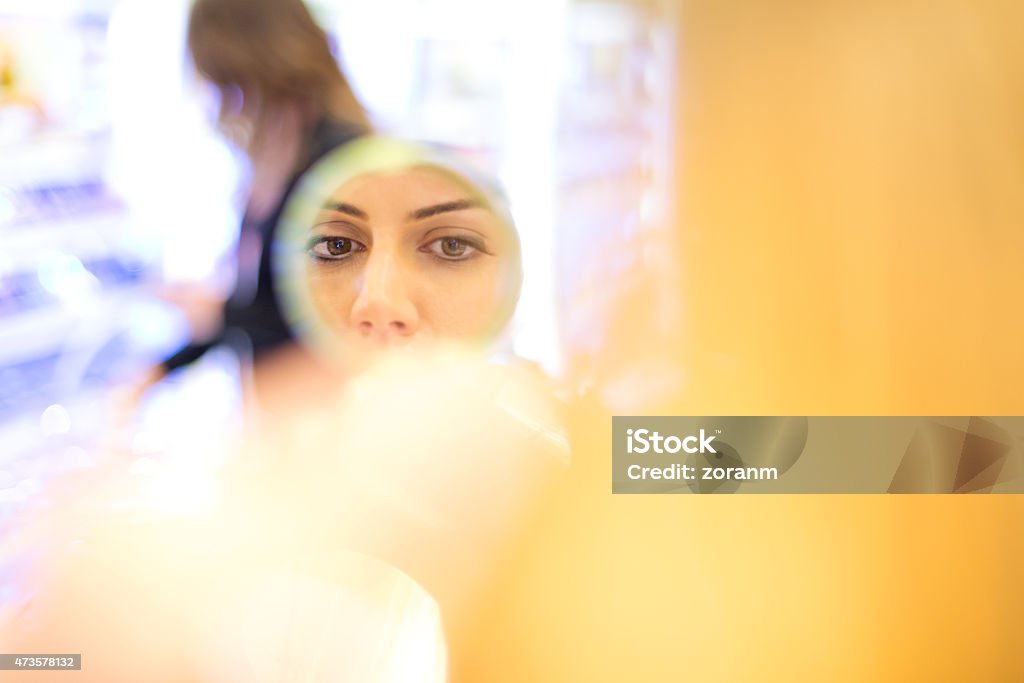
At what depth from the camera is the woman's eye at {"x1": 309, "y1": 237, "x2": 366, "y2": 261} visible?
1096 mm

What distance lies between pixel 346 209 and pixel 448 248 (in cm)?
17

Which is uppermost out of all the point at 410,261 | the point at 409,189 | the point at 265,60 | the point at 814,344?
the point at 265,60

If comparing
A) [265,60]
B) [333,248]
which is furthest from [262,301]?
[265,60]

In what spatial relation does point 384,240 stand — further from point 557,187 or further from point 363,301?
point 557,187

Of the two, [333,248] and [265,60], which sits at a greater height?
[265,60]

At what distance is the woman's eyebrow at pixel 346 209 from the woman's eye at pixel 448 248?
0.37ft

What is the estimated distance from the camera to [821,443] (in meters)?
1.14

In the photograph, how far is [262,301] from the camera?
3.64 ft

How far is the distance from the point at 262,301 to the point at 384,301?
19cm

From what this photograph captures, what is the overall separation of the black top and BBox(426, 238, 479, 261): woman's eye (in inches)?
8.8

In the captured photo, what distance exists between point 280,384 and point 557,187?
53 cm

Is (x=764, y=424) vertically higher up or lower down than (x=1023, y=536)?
higher up

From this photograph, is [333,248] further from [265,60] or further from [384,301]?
[265,60]

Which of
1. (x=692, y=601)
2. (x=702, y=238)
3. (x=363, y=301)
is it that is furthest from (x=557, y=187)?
(x=692, y=601)
